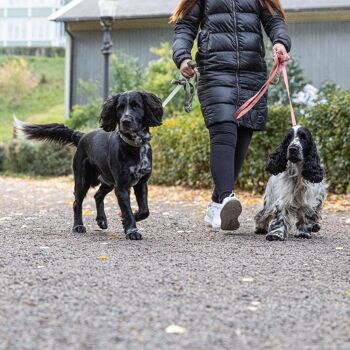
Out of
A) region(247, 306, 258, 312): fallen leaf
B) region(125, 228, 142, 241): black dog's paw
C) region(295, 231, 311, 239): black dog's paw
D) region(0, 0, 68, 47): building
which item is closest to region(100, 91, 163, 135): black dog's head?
region(125, 228, 142, 241): black dog's paw

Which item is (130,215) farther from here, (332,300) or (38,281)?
(332,300)

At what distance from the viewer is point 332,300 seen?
441cm

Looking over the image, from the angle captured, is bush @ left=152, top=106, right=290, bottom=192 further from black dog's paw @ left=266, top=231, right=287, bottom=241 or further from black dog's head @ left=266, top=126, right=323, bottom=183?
black dog's paw @ left=266, top=231, right=287, bottom=241

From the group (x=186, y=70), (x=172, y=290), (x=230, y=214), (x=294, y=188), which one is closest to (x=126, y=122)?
(x=186, y=70)

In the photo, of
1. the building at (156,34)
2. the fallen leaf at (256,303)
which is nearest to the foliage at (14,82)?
the building at (156,34)

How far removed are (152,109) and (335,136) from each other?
5535mm

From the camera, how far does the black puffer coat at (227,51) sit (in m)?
7.09

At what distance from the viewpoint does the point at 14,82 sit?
3008cm

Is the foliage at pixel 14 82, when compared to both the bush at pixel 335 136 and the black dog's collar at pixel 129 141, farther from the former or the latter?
the black dog's collar at pixel 129 141

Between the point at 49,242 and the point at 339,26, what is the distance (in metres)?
18.9

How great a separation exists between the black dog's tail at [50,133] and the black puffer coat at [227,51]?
1262 mm

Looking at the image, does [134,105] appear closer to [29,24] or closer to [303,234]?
[303,234]

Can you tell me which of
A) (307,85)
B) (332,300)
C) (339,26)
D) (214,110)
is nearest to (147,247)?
(214,110)

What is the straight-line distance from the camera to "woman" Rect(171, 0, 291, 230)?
709 cm
